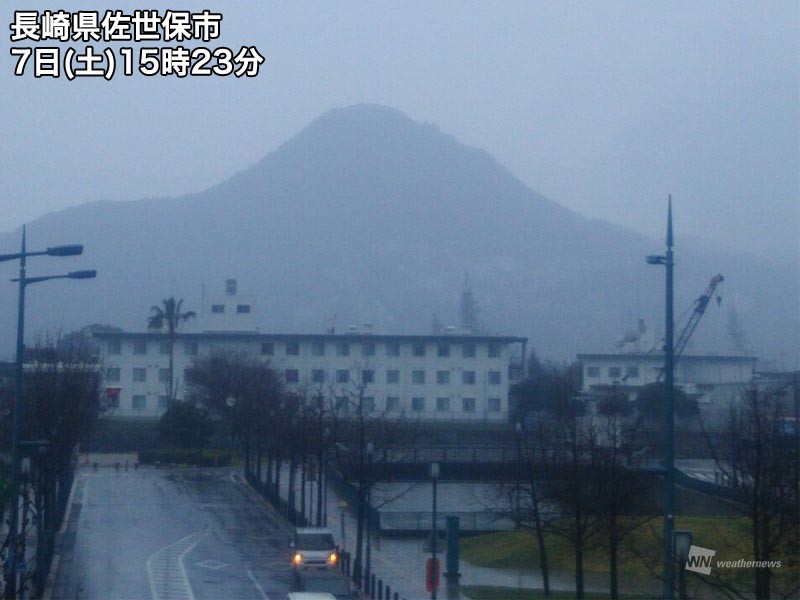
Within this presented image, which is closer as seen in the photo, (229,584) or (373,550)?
(229,584)

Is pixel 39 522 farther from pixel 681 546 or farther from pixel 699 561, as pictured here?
pixel 681 546

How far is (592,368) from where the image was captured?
302 ft

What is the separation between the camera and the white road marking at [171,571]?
999 inches

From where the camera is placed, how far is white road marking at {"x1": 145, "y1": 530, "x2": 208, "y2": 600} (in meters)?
25.4

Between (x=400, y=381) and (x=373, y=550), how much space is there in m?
46.9

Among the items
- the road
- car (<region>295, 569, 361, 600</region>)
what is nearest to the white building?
the road

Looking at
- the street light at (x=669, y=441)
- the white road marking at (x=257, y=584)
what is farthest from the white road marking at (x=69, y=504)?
the street light at (x=669, y=441)

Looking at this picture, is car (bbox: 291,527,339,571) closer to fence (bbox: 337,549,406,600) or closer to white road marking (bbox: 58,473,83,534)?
fence (bbox: 337,549,406,600)

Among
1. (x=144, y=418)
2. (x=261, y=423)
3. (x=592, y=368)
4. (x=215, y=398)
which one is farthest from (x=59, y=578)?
(x=592, y=368)

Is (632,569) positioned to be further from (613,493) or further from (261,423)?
(261,423)

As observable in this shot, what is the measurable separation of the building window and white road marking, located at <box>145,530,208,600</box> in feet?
151

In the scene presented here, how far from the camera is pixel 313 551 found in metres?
28.9

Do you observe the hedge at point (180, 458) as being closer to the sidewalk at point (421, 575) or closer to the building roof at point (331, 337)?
the building roof at point (331, 337)

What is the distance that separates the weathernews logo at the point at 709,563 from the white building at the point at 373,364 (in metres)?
64.5
